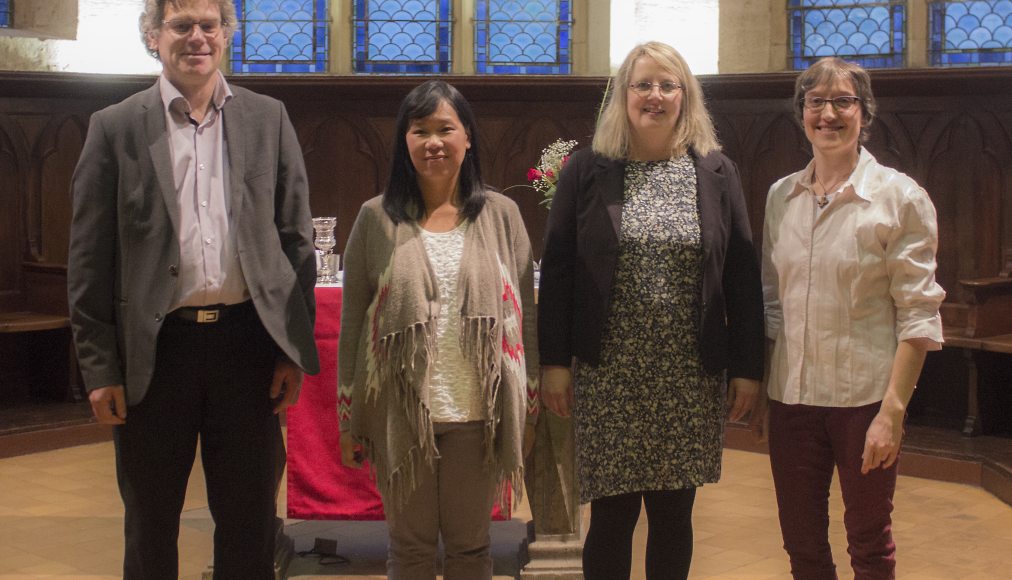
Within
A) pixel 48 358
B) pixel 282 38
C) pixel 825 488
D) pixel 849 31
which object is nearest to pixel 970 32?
pixel 849 31

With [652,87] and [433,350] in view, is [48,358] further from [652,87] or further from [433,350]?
[652,87]

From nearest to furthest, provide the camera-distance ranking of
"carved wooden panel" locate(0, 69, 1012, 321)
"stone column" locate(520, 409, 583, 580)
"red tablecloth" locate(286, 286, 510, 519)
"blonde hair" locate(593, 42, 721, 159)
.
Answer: "blonde hair" locate(593, 42, 721, 159)
"stone column" locate(520, 409, 583, 580)
"red tablecloth" locate(286, 286, 510, 519)
"carved wooden panel" locate(0, 69, 1012, 321)

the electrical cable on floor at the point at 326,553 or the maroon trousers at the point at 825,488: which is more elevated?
the maroon trousers at the point at 825,488

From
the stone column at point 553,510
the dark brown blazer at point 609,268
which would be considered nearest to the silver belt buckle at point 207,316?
the dark brown blazer at point 609,268

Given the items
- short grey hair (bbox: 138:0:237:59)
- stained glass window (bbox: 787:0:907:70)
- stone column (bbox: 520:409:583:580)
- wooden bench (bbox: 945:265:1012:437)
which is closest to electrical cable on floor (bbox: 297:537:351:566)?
stone column (bbox: 520:409:583:580)

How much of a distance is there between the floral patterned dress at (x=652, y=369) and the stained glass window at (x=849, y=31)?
14.3 feet

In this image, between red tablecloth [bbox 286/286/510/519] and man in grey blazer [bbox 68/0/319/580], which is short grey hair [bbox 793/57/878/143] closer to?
man in grey blazer [bbox 68/0/319/580]

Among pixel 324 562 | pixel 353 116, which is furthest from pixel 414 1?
pixel 324 562

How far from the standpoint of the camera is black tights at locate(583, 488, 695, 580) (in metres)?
2.56

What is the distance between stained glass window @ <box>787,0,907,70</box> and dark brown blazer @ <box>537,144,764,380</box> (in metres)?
4.27

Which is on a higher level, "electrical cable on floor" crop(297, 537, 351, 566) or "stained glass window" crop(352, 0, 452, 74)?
"stained glass window" crop(352, 0, 452, 74)

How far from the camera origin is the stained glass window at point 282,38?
690 centimetres

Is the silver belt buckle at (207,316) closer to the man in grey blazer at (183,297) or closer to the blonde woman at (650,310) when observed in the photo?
the man in grey blazer at (183,297)

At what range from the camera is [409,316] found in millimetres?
2420
